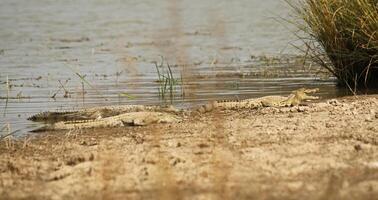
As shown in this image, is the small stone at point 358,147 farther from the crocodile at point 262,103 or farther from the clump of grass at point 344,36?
the clump of grass at point 344,36

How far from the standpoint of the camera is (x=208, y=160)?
485 cm

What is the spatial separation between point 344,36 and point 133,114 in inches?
105

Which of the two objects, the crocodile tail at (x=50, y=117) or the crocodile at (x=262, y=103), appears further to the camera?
the crocodile at (x=262, y=103)

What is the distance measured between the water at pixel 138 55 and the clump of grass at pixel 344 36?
0.34 meters

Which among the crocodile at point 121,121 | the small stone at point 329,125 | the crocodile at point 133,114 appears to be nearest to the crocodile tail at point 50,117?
the crocodile at point 133,114

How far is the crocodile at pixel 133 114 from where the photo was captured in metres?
6.88

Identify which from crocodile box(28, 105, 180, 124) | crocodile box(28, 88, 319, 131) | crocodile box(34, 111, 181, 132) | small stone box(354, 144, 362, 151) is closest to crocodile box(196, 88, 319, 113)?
crocodile box(28, 88, 319, 131)

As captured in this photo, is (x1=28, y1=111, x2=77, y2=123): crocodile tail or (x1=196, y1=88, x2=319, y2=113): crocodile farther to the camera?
(x1=196, y1=88, x2=319, y2=113): crocodile

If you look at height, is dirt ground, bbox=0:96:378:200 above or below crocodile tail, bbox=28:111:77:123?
below

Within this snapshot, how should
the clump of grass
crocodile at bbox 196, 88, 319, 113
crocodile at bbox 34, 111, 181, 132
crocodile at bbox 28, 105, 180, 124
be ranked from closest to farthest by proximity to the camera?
crocodile at bbox 34, 111, 181, 132 < crocodile at bbox 28, 105, 180, 124 < crocodile at bbox 196, 88, 319, 113 < the clump of grass

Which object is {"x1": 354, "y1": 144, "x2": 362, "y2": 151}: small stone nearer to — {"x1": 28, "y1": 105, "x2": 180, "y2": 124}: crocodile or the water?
the water

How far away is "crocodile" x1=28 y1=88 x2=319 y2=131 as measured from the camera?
6883 mm

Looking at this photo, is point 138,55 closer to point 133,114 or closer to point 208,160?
point 133,114

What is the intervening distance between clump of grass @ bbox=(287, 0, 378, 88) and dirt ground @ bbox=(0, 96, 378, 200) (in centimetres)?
147
